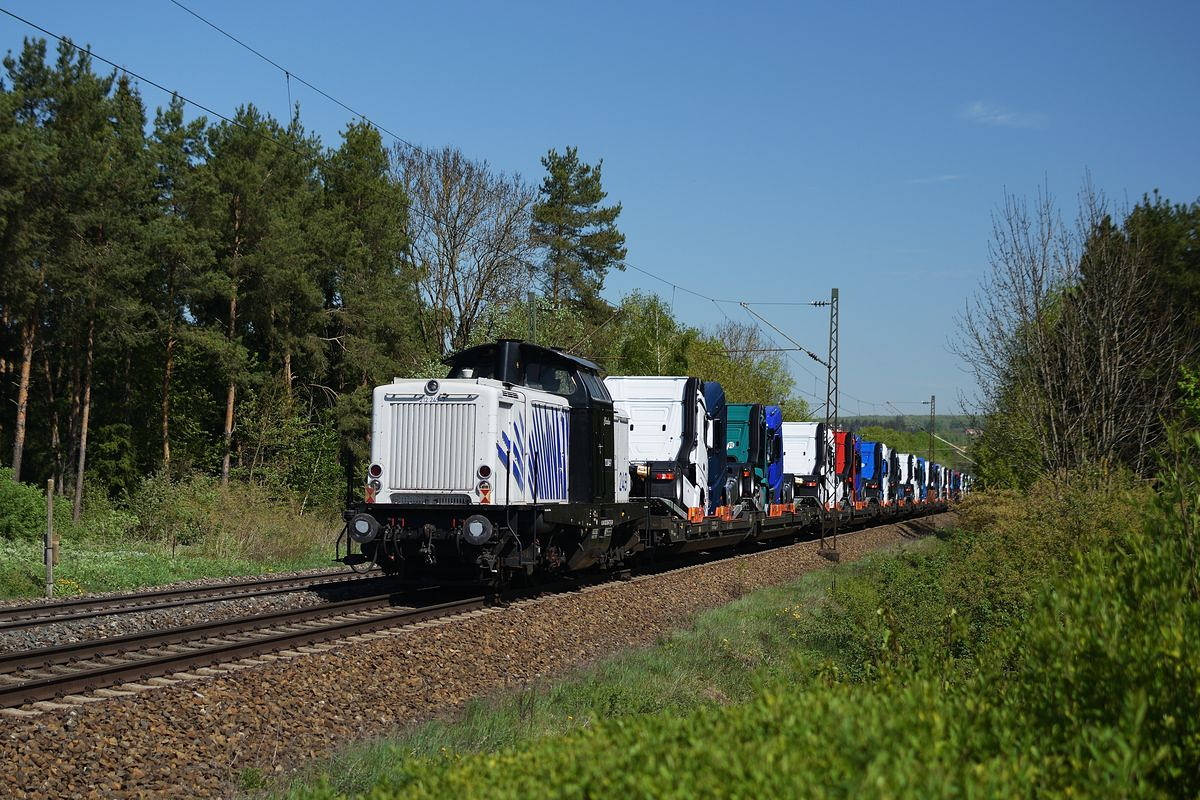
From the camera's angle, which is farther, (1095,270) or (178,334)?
(178,334)

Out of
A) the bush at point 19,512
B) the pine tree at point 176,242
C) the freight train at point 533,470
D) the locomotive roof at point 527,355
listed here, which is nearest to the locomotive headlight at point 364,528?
the freight train at point 533,470

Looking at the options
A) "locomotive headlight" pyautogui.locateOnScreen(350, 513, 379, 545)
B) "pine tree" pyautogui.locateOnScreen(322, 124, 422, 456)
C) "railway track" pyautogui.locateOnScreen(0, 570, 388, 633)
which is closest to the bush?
"railway track" pyautogui.locateOnScreen(0, 570, 388, 633)

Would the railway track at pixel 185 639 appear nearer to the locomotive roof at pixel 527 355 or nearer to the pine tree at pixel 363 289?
the locomotive roof at pixel 527 355

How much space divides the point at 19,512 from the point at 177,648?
Answer: 14.3 meters

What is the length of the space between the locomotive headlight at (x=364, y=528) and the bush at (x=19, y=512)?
1210 centimetres

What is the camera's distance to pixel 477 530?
1327 cm

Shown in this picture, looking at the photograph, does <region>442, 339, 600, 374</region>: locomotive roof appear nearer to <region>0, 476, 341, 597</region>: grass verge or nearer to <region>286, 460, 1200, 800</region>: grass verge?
<region>0, 476, 341, 597</region>: grass verge

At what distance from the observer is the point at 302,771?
7152mm

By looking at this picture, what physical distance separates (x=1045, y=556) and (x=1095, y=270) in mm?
10074

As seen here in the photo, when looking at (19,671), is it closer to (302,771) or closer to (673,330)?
(302,771)

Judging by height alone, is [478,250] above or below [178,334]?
above

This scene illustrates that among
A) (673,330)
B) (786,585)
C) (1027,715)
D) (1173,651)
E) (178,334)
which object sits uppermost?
(673,330)

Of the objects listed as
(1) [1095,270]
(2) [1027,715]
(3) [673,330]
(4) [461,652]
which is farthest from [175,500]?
(3) [673,330]

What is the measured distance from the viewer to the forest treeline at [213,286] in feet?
99.8
